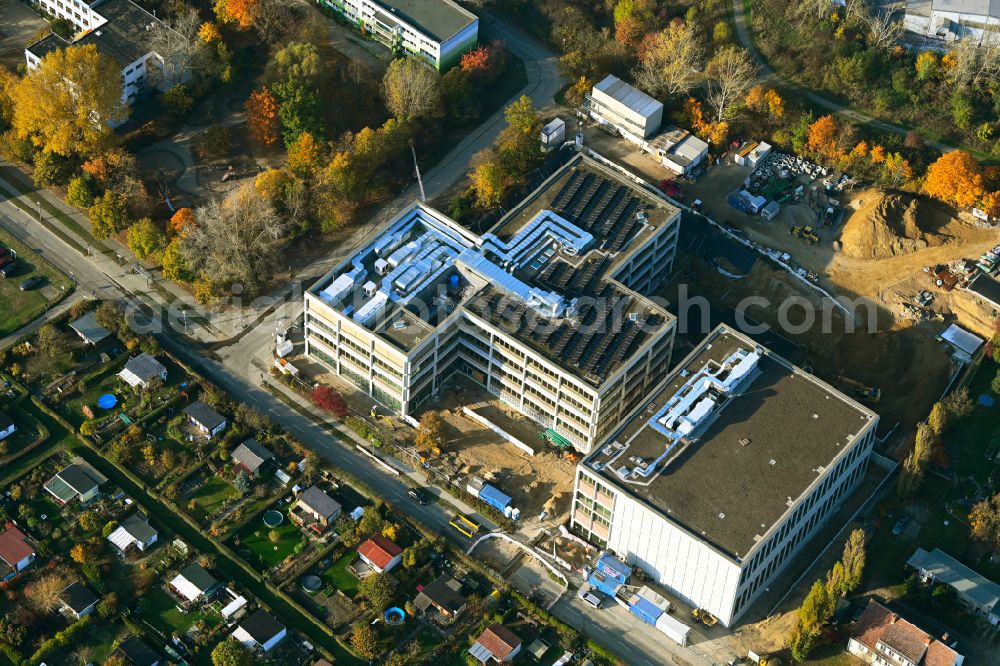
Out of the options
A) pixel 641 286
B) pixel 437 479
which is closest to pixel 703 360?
pixel 641 286

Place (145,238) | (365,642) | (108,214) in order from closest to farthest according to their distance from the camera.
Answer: (365,642)
(145,238)
(108,214)

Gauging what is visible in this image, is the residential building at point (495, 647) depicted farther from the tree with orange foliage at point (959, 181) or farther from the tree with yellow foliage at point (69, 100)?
the tree with orange foliage at point (959, 181)

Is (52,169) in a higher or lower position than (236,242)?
higher

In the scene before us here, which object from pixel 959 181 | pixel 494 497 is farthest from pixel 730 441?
pixel 959 181

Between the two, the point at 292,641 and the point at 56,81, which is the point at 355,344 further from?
the point at 56,81

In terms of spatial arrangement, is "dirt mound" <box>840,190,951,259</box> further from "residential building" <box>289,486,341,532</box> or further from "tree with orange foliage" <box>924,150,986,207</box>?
"residential building" <box>289,486,341,532</box>

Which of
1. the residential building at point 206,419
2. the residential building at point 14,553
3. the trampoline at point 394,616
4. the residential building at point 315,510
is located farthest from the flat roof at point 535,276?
the residential building at point 14,553

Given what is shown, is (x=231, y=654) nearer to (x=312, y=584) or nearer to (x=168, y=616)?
(x=168, y=616)

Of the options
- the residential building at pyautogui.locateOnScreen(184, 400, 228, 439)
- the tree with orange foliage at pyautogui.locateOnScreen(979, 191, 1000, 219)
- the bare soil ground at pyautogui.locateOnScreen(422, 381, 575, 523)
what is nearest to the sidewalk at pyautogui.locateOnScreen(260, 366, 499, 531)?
the bare soil ground at pyautogui.locateOnScreen(422, 381, 575, 523)
